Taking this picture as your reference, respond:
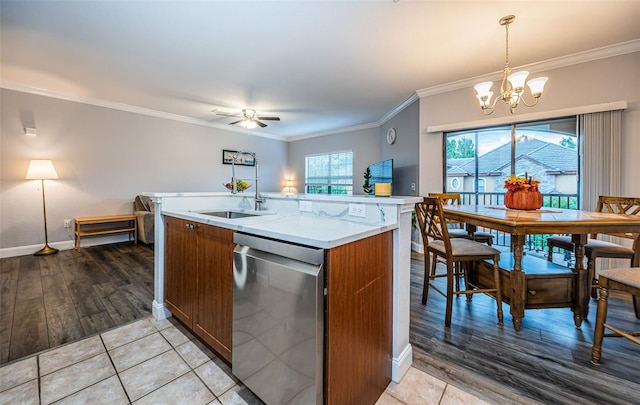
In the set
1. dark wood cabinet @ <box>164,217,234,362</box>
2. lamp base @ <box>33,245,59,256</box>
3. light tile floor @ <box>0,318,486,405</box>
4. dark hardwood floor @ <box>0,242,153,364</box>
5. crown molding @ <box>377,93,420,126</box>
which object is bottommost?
light tile floor @ <box>0,318,486,405</box>

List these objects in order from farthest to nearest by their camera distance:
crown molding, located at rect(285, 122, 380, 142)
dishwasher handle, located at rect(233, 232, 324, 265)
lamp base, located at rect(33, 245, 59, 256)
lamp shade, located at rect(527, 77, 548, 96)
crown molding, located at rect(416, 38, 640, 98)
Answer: crown molding, located at rect(285, 122, 380, 142) → lamp base, located at rect(33, 245, 59, 256) → crown molding, located at rect(416, 38, 640, 98) → lamp shade, located at rect(527, 77, 548, 96) → dishwasher handle, located at rect(233, 232, 324, 265)

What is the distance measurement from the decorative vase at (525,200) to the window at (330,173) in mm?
4187

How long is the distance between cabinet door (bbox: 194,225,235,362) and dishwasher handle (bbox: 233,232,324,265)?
0.47ft

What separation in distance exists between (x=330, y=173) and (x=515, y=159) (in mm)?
4249

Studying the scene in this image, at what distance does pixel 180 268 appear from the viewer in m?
1.87

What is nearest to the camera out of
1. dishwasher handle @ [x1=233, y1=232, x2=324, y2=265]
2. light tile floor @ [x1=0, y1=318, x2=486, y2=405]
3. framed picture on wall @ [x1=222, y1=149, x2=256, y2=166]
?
dishwasher handle @ [x1=233, y1=232, x2=324, y2=265]

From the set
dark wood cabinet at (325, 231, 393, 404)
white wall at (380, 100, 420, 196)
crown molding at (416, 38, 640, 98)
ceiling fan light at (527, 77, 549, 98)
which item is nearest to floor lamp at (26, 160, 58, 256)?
dark wood cabinet at (325, 231, 393, 404)

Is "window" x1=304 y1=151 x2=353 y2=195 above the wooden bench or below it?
above

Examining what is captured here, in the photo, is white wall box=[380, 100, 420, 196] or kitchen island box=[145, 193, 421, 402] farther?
white wall box=[380, 100, 420, 196]

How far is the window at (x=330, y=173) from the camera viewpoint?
654 cm

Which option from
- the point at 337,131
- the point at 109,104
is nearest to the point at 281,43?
the point at 109,104

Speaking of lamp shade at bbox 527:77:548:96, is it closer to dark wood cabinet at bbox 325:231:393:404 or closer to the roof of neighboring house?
the roof of neighboring house

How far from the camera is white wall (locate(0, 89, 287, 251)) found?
12.3 ft

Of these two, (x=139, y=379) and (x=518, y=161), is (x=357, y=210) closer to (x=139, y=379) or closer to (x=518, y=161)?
(x=139, y=379)
